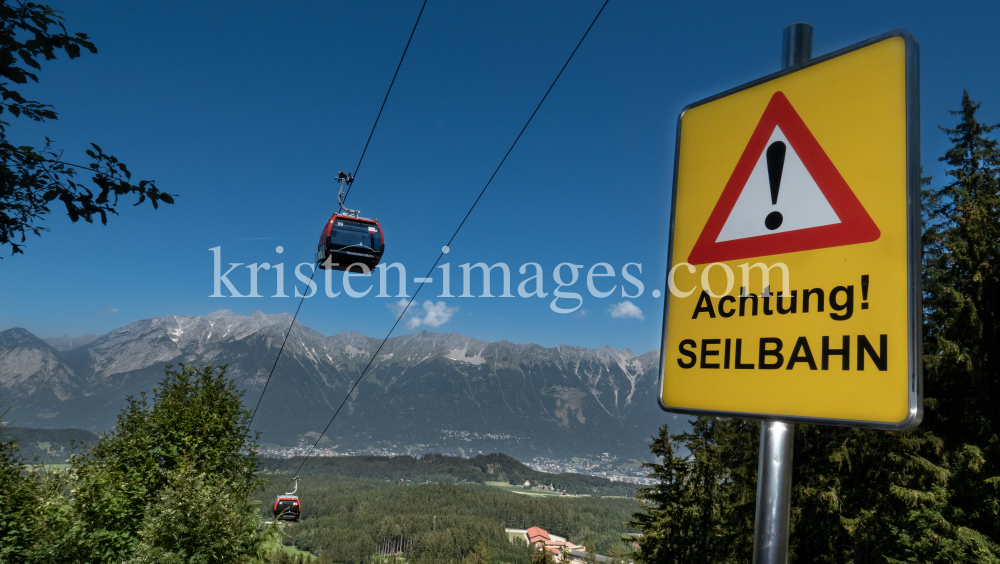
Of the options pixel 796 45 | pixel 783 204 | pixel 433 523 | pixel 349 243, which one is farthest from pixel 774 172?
pixel 433 523

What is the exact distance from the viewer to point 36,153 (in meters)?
3.10

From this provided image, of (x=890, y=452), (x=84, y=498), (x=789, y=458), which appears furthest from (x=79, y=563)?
(x=890, y=452)

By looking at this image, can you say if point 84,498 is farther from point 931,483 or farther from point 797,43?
point 931,483

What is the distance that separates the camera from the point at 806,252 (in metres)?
1.30

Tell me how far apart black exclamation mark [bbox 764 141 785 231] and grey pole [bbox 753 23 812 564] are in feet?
1.61

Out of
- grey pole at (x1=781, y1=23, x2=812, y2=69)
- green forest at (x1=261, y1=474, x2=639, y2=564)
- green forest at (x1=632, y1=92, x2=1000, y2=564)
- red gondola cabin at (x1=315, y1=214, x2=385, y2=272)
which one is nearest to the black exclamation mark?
grey pole at (x1=781, y1=23, x2=812, y2=69)

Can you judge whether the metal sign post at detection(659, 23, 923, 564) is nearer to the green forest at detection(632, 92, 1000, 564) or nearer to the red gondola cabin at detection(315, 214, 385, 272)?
the red gondola cabin at detection(315, 214, 385, 272)

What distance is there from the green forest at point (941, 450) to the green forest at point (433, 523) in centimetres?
9875

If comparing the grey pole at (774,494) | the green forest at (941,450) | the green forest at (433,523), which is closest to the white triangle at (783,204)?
the grey pole at (774,494)

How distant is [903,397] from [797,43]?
986mm

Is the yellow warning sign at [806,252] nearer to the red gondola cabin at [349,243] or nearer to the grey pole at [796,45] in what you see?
the grey pole at [796,45]

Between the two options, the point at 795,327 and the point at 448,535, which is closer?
the point at 795,327

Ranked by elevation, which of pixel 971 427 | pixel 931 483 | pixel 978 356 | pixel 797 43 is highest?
pixel 978 356

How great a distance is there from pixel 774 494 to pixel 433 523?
16981 cm
